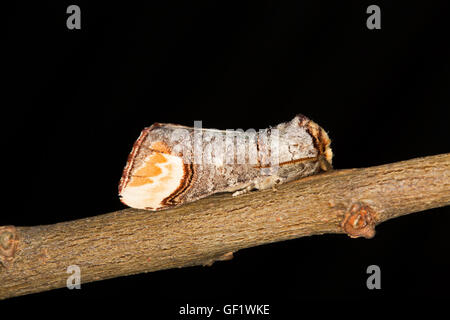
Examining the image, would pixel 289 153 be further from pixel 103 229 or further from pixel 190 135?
pixel 103 229

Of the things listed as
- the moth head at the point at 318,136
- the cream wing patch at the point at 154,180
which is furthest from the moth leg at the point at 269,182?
the cream wing patch at the point at 154,180

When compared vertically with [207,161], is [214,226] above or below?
below

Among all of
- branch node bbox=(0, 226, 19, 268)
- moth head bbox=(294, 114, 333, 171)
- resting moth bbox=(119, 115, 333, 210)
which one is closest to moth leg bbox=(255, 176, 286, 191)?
resting moth bbox=(119, 115, 333, 210)

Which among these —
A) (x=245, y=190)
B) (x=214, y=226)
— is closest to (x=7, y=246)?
(x=214, y=226)

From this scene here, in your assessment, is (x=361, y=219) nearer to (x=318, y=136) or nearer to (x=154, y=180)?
(x=318, y=136)

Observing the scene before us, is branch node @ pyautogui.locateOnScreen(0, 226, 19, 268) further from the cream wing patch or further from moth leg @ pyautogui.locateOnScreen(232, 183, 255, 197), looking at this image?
moth leg @ pyautogui.locateOnScreen(232, 183, 255, 197)
